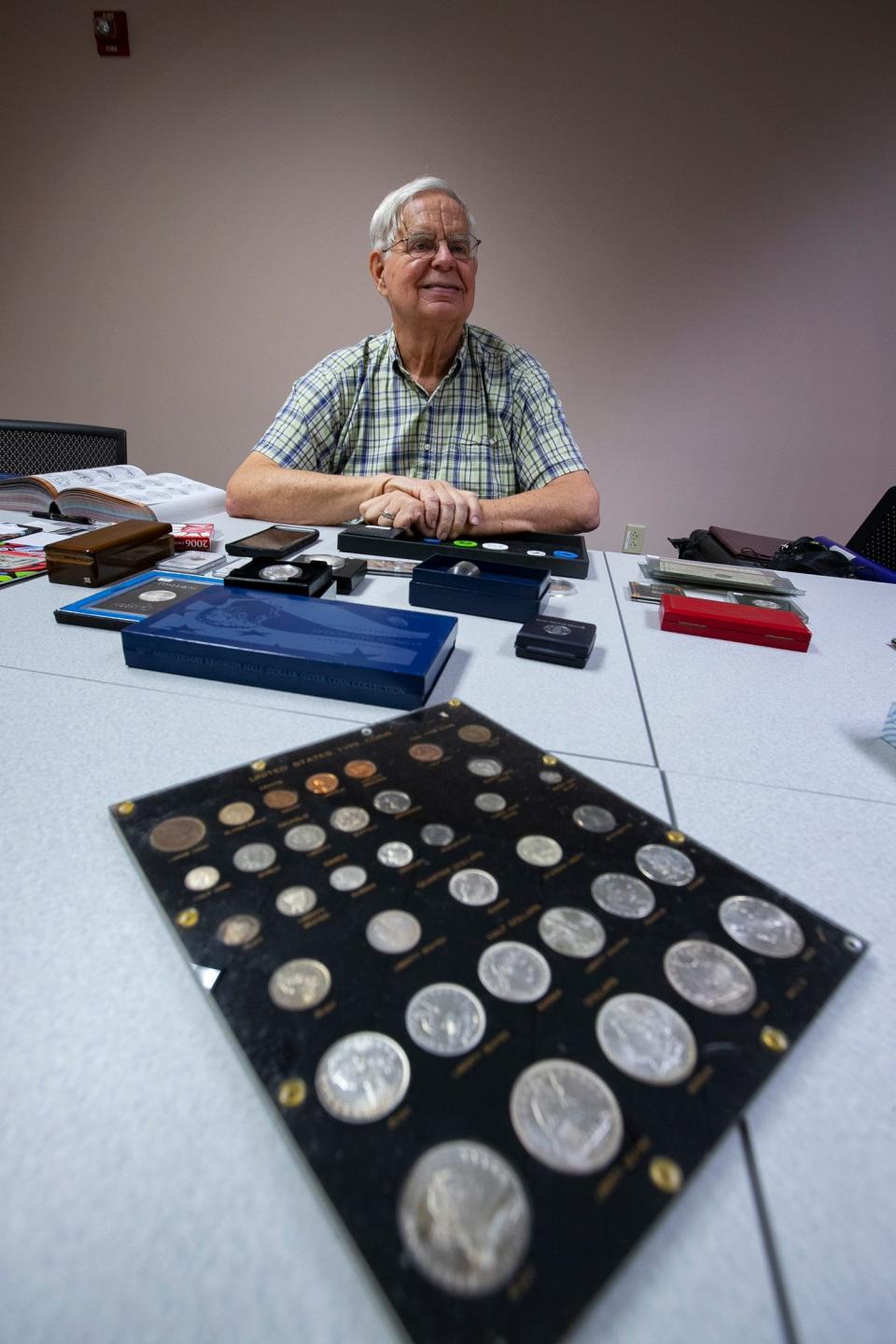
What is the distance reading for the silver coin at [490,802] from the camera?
421 mm

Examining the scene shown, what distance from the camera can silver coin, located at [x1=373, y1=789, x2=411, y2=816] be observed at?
0.41 m

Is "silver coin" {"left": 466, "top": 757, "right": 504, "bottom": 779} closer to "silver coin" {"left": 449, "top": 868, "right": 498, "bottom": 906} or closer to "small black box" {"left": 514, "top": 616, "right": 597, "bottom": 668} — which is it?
"silver coin" {"left": 449, "top": 868, "right": 498, "bottom": 906}

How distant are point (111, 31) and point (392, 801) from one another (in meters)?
3.23

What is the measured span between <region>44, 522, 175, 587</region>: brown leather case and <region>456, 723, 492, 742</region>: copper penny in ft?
1.84

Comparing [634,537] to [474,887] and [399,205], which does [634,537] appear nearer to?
[399,205]

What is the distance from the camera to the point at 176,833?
39 centimetres

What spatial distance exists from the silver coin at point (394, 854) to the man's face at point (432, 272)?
136cm

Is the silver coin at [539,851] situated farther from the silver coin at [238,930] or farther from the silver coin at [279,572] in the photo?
the silver coin at [279,572]

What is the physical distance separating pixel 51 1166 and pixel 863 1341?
0.95ft

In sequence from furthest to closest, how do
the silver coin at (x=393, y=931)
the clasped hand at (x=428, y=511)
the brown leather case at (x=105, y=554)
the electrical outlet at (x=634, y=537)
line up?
the electrical outlet at (x=634, y=537) → the clasped hand at (x=428, y=511) → the brown leather case at (x=105, y=554) → the silver coin at (x=393, y=931)

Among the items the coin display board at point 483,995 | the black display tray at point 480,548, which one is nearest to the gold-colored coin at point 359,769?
the coin display board at point 483,995

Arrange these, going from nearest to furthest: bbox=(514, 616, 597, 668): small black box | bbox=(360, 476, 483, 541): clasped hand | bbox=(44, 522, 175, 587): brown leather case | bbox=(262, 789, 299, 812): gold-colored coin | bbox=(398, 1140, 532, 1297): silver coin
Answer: bbox=(398, 1140, 532, 1297): silver coin → bbox=(262, 789, 299, 812): gold-colored coin → bbox=(514, 616, 597, 668): small black box → bbox=(44, 522, 175, 587): brown leather case → bbox=(360, 476, 483, 541): clasped hand

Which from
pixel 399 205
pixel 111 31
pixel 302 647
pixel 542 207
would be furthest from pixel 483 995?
pixel 111 31

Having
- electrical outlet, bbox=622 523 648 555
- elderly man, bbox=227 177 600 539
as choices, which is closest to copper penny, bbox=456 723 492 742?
elderly man, bbox=227 177 600 539
